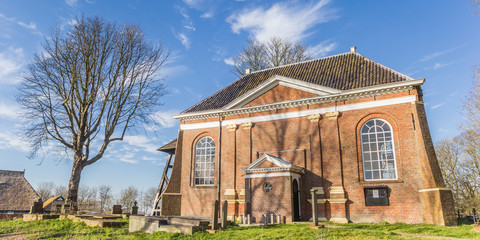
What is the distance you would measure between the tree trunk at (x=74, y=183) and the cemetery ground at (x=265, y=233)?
3.24 meters

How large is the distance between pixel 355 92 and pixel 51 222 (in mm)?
16825

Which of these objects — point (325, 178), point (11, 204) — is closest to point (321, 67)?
point (325, 178)

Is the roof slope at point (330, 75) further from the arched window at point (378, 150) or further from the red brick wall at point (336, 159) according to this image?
the arched window at point (378, 150)

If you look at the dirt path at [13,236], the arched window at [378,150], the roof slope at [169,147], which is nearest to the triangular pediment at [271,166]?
the arched window at [378,150]

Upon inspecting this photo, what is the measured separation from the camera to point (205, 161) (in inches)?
808

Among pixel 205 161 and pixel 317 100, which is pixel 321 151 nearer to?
pixel 317 100

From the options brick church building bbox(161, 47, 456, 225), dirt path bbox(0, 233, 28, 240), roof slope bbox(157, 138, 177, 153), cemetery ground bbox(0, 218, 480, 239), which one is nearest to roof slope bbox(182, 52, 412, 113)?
brick church building bbox(161, 47, 456, 225)

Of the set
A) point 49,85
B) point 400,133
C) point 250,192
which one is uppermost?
point 49,85

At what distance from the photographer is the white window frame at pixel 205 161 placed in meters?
20.1

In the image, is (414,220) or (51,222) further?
(51,222)

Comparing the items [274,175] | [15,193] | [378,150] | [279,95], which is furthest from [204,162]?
[15,193]

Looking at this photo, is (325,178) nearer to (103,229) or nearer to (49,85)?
(103,229)

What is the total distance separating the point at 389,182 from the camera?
50.0 feet

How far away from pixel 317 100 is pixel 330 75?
92.6 inches
